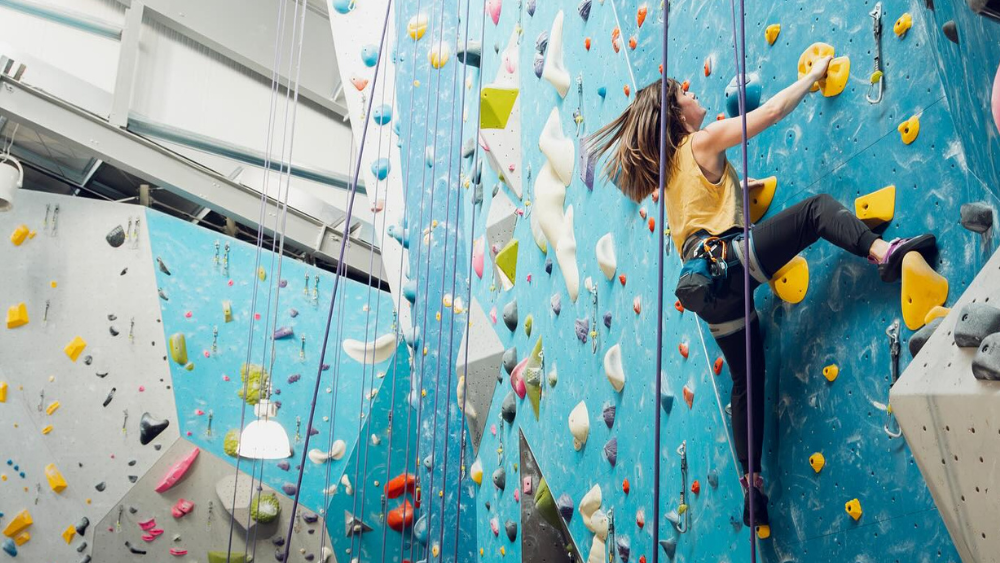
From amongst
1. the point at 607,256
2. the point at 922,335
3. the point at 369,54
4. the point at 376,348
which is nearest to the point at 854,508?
the point at 922,335

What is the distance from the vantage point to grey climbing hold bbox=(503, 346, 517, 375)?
412 centimetres

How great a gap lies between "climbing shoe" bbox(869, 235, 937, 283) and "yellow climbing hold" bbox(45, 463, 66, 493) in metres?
5.11

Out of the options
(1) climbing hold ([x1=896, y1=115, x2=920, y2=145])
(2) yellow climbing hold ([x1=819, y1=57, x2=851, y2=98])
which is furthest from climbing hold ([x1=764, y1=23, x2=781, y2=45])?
(1) climbing hold ([x1=896, y1=115, x2=920, y2=145])

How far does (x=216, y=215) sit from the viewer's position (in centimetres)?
731

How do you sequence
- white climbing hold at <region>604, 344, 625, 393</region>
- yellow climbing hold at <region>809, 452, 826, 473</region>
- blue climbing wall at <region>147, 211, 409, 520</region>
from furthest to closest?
blue climbing wall at <region>147, 211, 409, 520</region>, white climbing hold at <region>604, 344, 625, 393</region>, yellow climbing hold at <region>809, 452, 826, 473</region>

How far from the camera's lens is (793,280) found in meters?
2.19

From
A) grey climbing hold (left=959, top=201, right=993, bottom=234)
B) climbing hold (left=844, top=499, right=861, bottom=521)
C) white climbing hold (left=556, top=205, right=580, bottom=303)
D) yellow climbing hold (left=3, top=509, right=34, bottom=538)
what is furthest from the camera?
yellow climbing hold (left=3, top=509, right=34, bottom=538)

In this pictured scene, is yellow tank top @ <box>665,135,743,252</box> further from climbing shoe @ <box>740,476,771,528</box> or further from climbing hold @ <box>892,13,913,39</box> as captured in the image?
climbing shoe @ <box>740,476,771,528</box>

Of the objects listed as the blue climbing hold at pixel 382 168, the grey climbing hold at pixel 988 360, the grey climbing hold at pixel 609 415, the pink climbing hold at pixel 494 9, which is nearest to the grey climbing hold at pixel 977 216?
the grey climbing hold at pixel 988 360

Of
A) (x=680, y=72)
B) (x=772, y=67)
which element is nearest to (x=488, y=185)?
(x=680, y=72)

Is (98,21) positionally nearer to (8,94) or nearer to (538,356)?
(8,94)

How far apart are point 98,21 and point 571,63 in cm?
447

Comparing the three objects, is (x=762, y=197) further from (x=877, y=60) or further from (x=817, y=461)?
(x=817, y=461)

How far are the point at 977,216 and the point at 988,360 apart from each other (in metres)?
0.76
